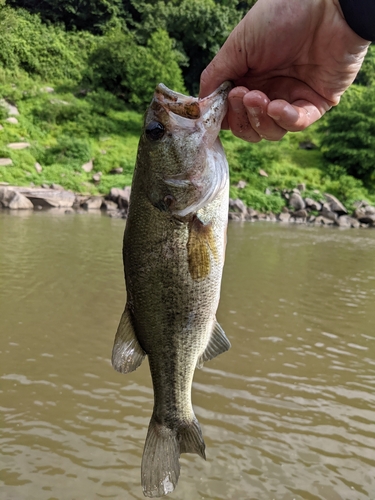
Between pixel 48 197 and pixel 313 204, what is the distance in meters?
14.0

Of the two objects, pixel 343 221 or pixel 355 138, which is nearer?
pixel 343 221

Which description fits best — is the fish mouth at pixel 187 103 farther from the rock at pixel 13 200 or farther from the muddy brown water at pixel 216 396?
the rock at pixel 13 200

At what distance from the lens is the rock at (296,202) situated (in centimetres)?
2386

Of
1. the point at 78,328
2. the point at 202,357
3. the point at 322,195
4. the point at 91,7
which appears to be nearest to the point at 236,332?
the point at 78,328

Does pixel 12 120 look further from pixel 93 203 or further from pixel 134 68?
pixel 134 68

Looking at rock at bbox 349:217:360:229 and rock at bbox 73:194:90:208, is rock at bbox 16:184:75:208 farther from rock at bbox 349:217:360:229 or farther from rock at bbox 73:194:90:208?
rock at bbox 349:217:360:229

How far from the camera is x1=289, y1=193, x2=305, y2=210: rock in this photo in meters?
23.9

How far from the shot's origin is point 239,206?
73.9ft

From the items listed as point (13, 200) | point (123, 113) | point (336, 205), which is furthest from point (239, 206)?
point (123, 113)

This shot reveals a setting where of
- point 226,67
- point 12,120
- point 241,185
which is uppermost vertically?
point 12,120

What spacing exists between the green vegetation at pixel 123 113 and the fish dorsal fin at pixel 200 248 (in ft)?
71.1

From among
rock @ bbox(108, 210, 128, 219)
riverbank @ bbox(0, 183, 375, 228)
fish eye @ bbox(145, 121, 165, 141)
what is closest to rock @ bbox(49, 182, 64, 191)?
riverbank @ bbox(0, 183, 375, 228)

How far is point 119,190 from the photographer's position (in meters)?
22.1

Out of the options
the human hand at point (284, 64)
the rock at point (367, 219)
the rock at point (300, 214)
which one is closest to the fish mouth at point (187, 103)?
the human hand at point (284, 64)
